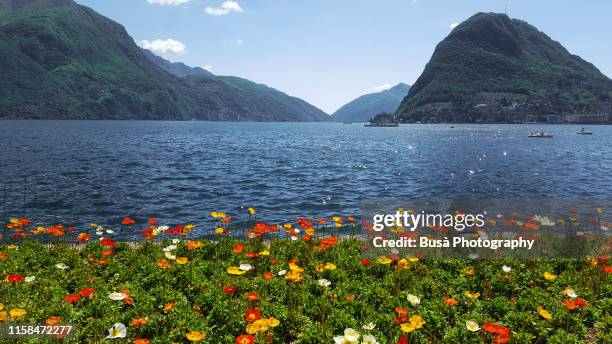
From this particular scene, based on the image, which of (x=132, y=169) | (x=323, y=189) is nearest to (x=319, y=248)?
(x=323, y=189)

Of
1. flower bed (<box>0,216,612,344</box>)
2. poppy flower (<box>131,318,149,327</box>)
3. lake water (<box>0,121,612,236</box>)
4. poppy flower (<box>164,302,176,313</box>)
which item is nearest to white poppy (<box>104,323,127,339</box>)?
flower bed (<box>0,216,612,344</box>)

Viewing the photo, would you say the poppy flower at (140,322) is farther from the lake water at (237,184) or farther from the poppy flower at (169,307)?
the lake water at (237,184)

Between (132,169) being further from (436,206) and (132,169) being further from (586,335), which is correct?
(586,335)

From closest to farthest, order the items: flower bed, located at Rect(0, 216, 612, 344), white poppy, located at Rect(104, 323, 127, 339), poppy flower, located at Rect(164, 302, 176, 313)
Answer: white poppy, located at Rect(104, 323, 127, 339) < flower bed, located at Rect(0, 216, 612, 344) < poppy flower, located at Rect(164, 302, 176, 313)

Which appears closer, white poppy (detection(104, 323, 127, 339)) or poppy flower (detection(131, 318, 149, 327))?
white poppy (detection(104, 323, 127, 339))

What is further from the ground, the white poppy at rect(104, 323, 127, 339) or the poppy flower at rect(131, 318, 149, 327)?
the white poppy at rect(104, 323, 127, 339)

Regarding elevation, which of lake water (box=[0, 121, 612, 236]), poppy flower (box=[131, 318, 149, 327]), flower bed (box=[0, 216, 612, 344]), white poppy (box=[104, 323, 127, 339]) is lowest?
lake water (box=[0, 121, 612, 236])

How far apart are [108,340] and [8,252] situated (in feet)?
23.7

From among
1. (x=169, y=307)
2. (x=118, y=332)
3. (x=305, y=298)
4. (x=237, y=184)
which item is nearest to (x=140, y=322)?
(x=169, y=307)

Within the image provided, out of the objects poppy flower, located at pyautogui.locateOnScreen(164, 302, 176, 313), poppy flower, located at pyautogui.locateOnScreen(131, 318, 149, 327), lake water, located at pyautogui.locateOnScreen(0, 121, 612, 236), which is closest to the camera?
poppy flower, located at pyautogui.locateOnScreen(131, 318, 149, 327)

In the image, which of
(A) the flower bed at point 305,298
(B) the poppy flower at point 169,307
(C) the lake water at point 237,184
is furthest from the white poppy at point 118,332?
(C) the lake water at point 237,184

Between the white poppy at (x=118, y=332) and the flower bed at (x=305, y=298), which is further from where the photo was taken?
the flower bed at (x=305, y=298)

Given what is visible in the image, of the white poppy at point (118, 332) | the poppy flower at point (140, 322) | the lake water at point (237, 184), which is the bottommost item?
the lake water at point (237, 184)

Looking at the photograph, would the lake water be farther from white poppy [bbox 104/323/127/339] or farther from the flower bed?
white poppy [bbox 104/323/127/339]
